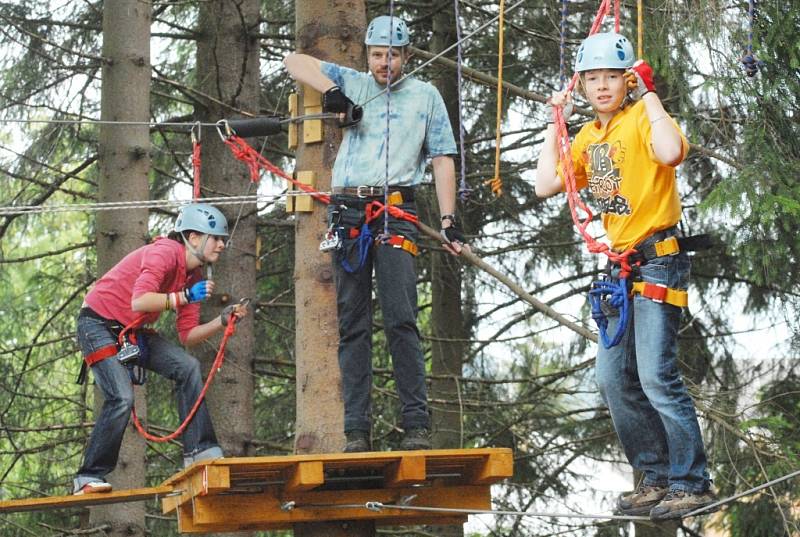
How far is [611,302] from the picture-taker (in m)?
5.82

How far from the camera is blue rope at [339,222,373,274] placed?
708 centimetres

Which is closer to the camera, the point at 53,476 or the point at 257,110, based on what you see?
the point at 257,110

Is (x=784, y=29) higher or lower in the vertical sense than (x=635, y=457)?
higher

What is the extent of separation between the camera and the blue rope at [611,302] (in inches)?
228

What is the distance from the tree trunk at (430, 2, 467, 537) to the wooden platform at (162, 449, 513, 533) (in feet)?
17.2

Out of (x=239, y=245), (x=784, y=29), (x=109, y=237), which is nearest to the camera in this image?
(x=784, y=29)

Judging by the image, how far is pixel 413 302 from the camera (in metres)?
7.14

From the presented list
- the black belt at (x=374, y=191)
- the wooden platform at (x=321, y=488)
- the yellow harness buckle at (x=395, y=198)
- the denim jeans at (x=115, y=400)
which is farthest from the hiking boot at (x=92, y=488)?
the yellow harness buckle at (x=395, y=198)

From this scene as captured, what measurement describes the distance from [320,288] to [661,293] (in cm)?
261

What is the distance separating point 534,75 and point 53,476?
17.8 feet

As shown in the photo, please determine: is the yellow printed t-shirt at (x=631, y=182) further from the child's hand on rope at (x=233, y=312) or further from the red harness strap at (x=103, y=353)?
the red harness strap at (x=103, y=353)

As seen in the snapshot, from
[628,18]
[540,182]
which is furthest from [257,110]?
[540,182]

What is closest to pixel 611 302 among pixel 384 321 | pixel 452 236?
pixel 452 236

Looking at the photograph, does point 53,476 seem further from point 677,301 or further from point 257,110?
point 677,301
